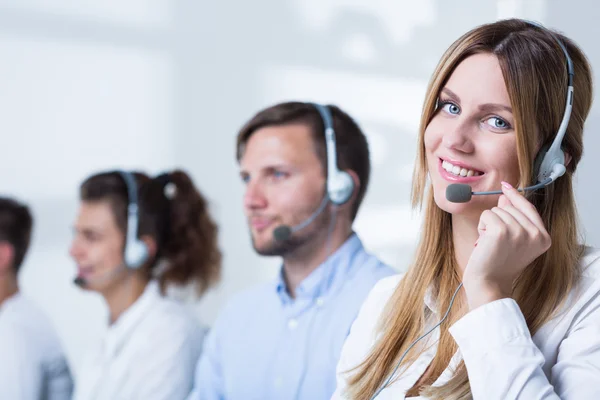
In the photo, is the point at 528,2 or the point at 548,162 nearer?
the point at 548,162

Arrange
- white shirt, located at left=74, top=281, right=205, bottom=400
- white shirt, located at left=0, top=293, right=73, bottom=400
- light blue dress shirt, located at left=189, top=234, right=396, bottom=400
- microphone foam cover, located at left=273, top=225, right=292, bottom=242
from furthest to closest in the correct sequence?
white shirt, located at left=0, top=293, right=73, bottom=400 → white shirt, located at left=74, top=281, right=205, bottom=400 → microphone foam cover, located at left=273, top=225, right=292, bottom=242 → light blue dress shirt, located at left=189, top=234, right=396, bottom=400

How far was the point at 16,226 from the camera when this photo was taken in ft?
8.46

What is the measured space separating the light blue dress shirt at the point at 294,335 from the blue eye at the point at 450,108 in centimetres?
62

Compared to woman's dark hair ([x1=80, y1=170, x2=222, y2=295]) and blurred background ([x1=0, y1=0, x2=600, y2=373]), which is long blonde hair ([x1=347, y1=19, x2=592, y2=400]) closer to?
blurred background ([x1=0, y1=0, x2=600, y2=373])

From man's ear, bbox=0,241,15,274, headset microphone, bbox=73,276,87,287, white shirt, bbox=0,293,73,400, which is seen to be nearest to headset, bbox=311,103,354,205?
headset microphone, bbox=73,276,87,287

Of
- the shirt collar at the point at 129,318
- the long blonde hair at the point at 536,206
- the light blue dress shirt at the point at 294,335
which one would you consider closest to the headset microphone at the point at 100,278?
the shirt collar at the point at 129,318

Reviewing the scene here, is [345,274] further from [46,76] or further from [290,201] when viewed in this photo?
[46,76]

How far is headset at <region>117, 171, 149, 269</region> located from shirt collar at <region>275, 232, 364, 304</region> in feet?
2.08

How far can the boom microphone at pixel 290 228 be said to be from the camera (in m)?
1.96

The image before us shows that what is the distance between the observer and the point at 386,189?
194 cm

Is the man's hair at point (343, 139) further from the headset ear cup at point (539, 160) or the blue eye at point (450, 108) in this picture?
the headset ear cup at point (539, 160)

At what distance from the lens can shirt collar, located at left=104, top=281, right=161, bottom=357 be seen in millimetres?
2322

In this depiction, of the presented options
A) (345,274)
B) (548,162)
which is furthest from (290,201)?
(548,162)

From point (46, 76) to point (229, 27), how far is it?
70 centimetres
